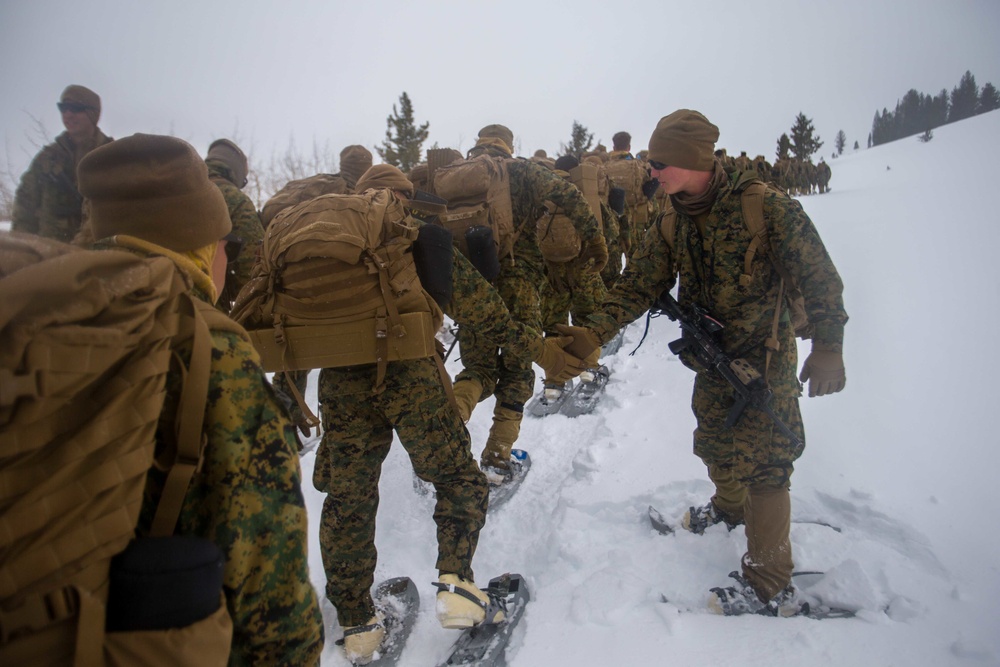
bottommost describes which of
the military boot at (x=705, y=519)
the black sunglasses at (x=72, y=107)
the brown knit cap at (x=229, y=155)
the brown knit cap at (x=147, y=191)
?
the military boot at (x=705, y=519)

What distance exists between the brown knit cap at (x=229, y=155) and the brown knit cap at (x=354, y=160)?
816 millimetres

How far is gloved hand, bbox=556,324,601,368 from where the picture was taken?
9.98ft

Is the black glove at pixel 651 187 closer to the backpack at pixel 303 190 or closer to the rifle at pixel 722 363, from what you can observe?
the rifle at pixel 722 363

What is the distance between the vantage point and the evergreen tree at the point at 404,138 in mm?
23375

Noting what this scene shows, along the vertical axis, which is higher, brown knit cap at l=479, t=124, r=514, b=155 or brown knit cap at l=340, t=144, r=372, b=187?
brown knit cap at l=479, t=124, r=514, b=155

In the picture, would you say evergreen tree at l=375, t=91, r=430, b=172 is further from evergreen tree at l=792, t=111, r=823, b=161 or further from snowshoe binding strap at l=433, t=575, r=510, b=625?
evergreen tree at l=792, t=111, r=823, b=161

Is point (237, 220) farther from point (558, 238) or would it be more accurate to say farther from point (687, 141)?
point (687, 141)

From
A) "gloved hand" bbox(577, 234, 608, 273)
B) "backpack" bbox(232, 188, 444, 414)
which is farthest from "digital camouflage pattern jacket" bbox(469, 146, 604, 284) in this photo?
"backpack" bbox(232, 188, 444, 414)

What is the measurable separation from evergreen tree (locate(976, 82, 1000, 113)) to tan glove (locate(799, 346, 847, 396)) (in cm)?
6045

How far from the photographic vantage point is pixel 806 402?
13.8ft

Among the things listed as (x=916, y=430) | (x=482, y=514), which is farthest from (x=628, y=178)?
(x=482, y=514)

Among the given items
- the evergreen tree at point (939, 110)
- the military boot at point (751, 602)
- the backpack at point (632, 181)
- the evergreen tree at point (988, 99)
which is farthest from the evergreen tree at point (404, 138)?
the evergreen tree at point (939, 110)

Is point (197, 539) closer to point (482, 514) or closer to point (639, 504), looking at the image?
point (482, 514)

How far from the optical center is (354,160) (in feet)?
15.0
